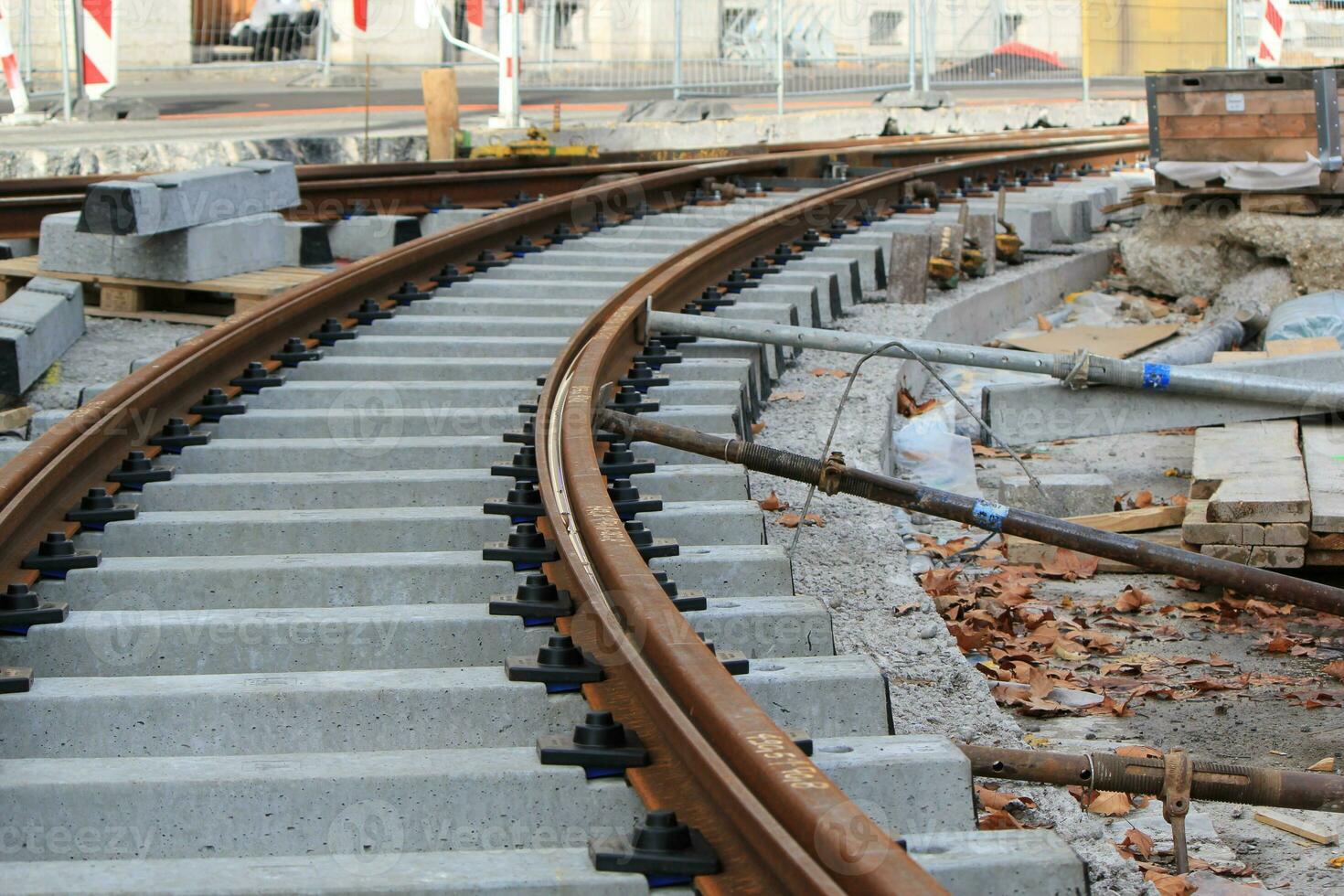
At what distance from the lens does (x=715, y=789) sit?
271cm

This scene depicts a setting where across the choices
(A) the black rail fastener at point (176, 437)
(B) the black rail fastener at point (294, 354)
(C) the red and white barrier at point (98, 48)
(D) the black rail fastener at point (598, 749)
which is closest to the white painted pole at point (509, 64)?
(C) the red and white barrier at point (98, 48)

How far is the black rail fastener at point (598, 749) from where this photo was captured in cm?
307

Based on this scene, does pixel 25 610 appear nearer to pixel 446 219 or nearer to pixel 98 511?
pixel 98 511

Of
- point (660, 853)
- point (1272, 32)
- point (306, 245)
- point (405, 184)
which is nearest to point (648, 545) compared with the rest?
point (660, 853)

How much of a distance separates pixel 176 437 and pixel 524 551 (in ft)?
5.63

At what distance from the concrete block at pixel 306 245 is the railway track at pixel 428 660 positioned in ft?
8.76

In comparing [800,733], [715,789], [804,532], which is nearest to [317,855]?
[715,789]

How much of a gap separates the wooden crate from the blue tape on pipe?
5924 mm

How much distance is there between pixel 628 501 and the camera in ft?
15.3

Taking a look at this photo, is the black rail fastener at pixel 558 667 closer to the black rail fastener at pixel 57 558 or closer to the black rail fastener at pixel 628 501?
the black rail fastener at pixel 628 501

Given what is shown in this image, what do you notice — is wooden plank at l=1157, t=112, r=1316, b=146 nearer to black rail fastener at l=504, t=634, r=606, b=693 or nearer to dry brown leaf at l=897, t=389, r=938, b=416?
dry brown leaf at l=897, t=389, r=938, b=416

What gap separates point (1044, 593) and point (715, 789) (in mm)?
3528

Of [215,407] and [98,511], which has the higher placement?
[215,407]

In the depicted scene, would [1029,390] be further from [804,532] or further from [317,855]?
[317,855]
